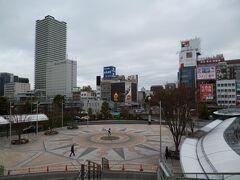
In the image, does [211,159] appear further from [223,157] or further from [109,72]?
[109,72]

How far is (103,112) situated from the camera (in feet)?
221

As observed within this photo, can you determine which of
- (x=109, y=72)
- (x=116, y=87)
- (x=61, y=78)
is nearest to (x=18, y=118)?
(x=109, y=72)

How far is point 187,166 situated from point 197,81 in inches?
3794

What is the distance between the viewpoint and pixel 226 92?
95.6m

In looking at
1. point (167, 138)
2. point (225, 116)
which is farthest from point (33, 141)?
point (225, 116)

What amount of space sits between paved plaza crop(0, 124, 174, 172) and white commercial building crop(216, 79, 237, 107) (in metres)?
68.7

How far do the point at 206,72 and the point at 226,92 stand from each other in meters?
13.0

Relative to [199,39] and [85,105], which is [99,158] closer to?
[85,105]

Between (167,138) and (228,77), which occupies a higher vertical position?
(228,77)

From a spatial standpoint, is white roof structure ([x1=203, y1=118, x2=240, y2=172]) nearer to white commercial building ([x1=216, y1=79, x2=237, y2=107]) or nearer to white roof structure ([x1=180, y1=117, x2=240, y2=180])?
white roof structure ([x1=180, y1=117, x2=240, y2=180])

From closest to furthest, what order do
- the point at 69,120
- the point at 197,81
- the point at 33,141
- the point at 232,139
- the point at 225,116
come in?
1. the point at 232,139
2. the point at 33,141
3. the point at 225,116
4. the point at 69,120
5. the point at 197,81

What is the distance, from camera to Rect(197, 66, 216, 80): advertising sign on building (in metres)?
101

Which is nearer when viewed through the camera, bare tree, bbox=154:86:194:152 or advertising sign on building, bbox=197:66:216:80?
bare tree, bbox=154:86:194:152

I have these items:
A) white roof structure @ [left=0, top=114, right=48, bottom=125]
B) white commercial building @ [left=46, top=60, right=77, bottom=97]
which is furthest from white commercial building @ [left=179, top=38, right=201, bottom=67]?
white commercial building @ [left=46, top=60, right=77, bottom=97]
